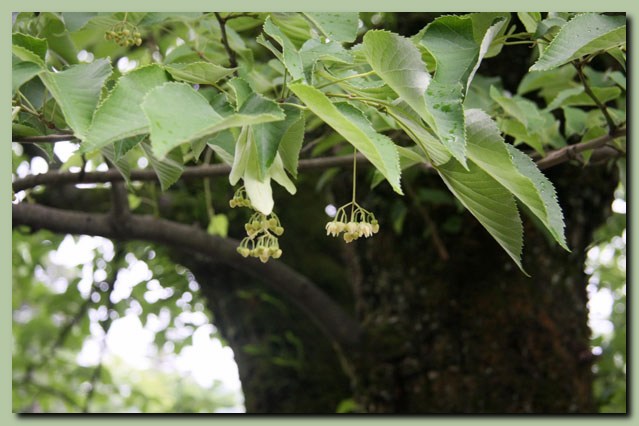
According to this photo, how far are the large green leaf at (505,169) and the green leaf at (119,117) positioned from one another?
0.71 feet

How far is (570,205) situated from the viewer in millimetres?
1372

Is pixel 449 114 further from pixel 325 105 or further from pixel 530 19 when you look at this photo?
pixel 530 19

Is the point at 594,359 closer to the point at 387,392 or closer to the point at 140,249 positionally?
the point at 387,392

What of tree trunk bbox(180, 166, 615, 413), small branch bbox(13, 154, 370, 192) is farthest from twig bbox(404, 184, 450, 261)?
small branch bbox(13, 154, 370, 192)

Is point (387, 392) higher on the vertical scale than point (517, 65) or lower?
lower

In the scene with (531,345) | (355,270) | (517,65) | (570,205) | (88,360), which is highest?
(517,65)

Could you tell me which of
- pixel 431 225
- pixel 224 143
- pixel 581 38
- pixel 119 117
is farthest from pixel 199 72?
pixel 431 225

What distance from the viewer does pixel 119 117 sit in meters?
0.42

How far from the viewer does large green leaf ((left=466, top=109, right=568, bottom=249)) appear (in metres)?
0.48

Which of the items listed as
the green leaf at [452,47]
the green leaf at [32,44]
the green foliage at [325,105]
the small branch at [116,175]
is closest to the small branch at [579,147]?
the green foliage at [325,105]

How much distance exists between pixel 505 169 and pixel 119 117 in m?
0.25

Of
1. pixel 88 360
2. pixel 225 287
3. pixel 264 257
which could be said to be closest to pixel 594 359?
pixel 225 287

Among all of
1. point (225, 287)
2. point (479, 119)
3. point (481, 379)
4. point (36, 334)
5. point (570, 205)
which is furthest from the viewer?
point (36, 334)

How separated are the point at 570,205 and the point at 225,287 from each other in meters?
0.79
